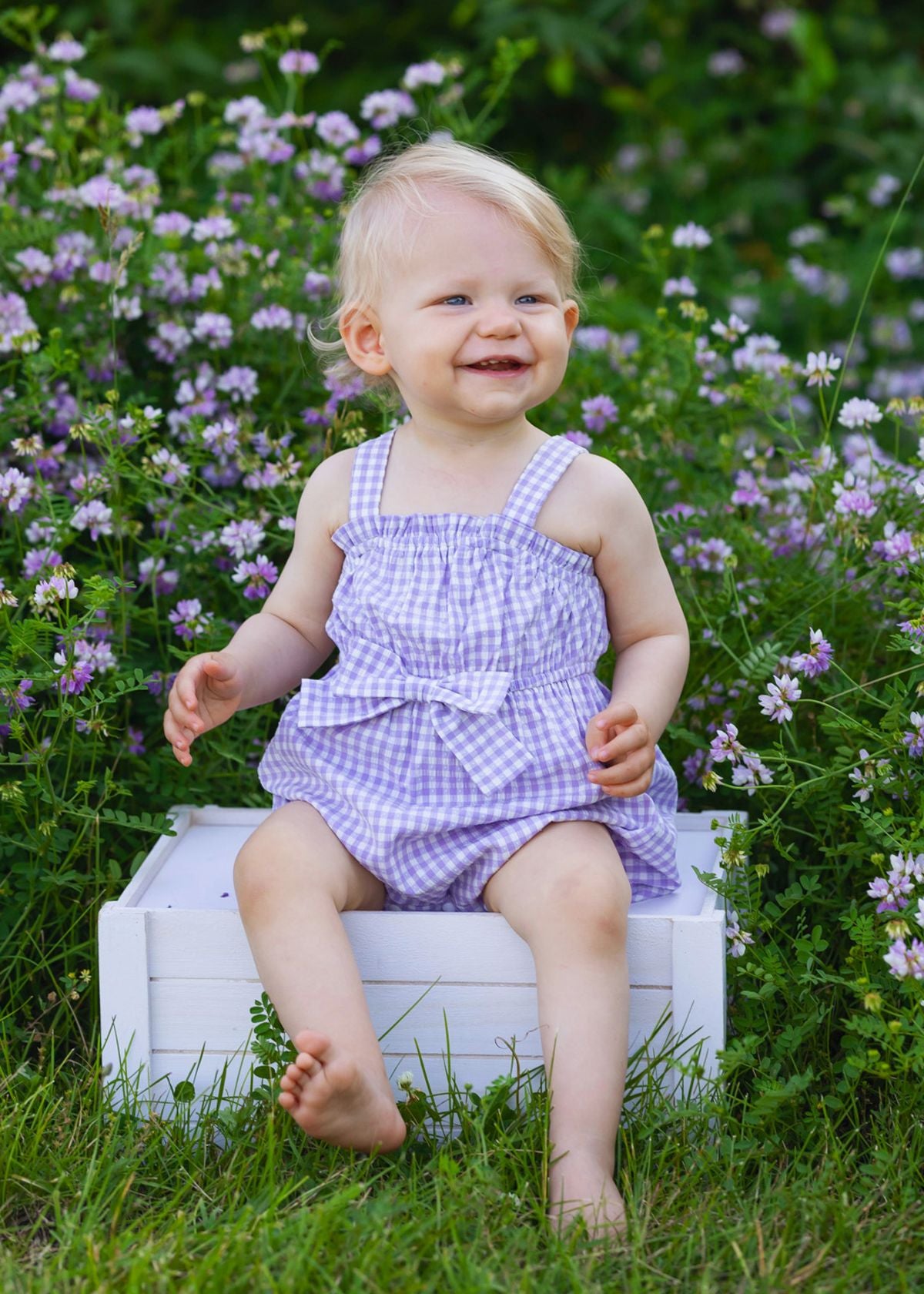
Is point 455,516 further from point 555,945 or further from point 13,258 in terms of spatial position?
point 13,258

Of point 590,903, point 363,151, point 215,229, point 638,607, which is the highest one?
point 363,151

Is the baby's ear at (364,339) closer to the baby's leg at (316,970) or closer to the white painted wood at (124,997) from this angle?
the baby's leg at (316,970)

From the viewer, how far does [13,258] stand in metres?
2.82

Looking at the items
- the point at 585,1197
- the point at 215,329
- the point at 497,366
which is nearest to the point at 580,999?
the point at 585,1197

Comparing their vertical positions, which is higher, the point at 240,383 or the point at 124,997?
the point at 240,383

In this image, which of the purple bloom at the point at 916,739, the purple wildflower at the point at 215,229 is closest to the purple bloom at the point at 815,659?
the purple bloom at the point at 916,739

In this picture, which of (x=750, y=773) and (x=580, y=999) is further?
(x=750, y=773)

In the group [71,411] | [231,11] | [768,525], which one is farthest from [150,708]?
[231,11]

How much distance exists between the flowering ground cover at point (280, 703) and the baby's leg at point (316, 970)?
82 millimetres

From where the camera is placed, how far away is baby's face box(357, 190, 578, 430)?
2045mm

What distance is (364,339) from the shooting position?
2.19 metres

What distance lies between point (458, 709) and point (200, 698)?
0.34 meters

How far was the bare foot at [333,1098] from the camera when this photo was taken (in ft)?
5.74

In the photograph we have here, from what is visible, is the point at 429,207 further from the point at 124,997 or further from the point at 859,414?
the point at 124,997
